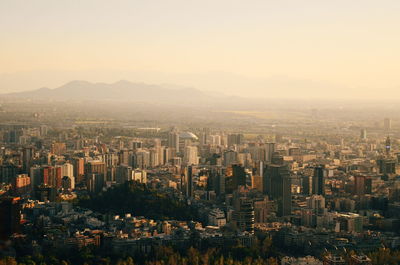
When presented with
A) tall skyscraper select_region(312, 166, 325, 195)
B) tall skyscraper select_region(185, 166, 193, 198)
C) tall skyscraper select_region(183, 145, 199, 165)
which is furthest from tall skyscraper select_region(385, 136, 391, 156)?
tall skyscraper select_region(185, 166, 193, 198)

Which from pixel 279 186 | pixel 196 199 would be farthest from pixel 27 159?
pixel 279 186

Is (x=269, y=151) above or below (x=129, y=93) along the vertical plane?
below

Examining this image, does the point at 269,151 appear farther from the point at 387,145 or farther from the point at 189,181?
the point at 189,181

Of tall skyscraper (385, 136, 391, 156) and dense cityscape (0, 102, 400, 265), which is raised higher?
tall skyscraper (385, 136, 391, 156)

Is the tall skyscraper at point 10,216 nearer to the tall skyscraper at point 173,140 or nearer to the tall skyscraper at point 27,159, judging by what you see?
the tall skyscraper at point 27,159

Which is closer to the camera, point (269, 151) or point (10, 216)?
point (10, 216)

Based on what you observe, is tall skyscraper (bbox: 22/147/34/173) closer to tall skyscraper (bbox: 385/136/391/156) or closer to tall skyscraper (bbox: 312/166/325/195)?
tall skyscraper (bbox: 312/166/325/195)

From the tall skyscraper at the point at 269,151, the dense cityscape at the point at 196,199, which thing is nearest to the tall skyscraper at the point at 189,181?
the dense cityscape at the point at 196,199

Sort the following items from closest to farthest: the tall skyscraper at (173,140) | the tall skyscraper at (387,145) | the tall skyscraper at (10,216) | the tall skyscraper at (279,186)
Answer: the tall skyscraper at (10,216)
the tall skyscraper at (279,186)
the tall skyscraper at (387,145)
the tall skyscraper at (173,140)
